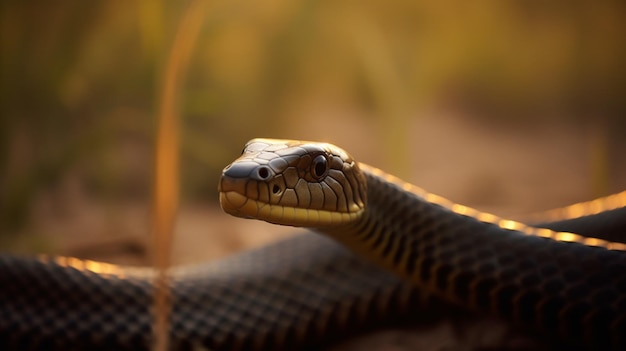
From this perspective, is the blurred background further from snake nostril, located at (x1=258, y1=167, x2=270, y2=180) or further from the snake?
snake nostril, located at (x1=258, y1=167, x2=270, y2=180)

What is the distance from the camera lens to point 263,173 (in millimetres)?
2141

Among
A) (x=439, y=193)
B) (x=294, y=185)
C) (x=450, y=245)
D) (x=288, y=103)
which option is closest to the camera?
(x=294, y=185)

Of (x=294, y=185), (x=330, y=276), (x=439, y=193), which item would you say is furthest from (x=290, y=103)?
(x=294, y=185)

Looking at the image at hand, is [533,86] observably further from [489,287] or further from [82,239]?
[489,287]

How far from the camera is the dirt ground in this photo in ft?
9.70

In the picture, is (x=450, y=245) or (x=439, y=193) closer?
(x=450, y=245)

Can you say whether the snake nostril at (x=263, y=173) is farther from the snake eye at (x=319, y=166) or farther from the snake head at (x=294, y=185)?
the snake eye at (x=319, y=166)

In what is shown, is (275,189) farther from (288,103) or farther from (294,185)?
(288,103)

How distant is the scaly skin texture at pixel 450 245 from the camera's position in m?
2.20

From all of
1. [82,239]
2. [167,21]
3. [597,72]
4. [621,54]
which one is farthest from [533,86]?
[82,239]

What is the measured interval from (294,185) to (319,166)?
162 mm

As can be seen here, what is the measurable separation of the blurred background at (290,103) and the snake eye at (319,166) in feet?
4.26

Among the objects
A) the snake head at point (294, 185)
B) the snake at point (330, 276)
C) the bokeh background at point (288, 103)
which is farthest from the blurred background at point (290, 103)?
the snake head at point (294, 185)

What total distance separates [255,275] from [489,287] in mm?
1236
